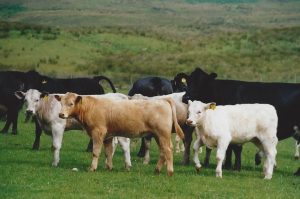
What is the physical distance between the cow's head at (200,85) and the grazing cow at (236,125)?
1811mm

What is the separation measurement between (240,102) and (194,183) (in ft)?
14.0

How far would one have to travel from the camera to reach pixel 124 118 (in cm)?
1410

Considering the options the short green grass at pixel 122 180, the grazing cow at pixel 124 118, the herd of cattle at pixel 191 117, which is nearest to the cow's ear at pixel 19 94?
the herd of cattle at pixel 191 117

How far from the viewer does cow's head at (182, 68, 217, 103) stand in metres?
16.6

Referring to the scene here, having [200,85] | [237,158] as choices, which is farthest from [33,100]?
[237,158]

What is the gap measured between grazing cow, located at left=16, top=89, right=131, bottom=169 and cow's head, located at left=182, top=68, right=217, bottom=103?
5.67 ft

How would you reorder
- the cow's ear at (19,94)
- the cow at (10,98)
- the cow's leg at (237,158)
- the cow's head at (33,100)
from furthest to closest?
the cow at (10,98) → the cow's ear at (19,94) → the cow's head at (33,100) → the cow's leg at (237,158)

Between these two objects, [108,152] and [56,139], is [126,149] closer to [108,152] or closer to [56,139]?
[108,152]

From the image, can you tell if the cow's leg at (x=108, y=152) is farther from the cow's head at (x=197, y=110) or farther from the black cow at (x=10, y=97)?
the black cow at (x=10, y=97)

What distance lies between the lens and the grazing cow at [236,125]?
1443cm

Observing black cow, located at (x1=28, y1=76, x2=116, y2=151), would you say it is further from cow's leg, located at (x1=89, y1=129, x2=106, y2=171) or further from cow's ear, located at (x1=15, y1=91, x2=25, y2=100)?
cow's leg, located at (x1=89, y1=129, x2=106, y2=171)

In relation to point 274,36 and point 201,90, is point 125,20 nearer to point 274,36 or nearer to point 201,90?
point 274,36

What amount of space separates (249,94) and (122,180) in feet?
16.6

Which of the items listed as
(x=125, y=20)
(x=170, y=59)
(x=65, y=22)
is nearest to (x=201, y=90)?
(x=170, y=59)
